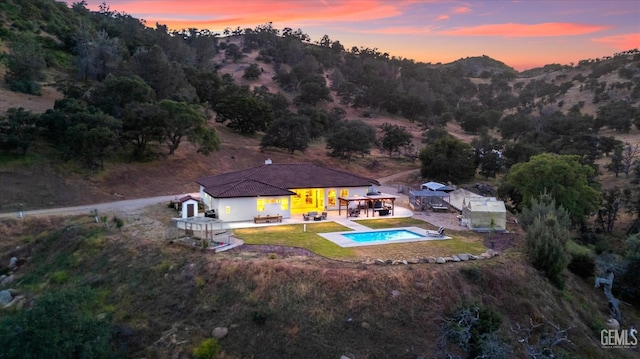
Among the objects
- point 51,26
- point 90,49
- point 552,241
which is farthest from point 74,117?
point 51,26

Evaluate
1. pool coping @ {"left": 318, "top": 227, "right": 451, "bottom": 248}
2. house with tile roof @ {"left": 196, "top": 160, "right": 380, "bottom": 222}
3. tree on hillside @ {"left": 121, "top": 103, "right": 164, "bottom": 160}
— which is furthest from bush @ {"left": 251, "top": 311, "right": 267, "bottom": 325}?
tree on hillside @ {"left": 121, "top": 103, "right": 164, "bottom": 160}

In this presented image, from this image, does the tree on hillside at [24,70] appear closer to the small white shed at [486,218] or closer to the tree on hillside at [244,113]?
the tree on hillside at [244,113]

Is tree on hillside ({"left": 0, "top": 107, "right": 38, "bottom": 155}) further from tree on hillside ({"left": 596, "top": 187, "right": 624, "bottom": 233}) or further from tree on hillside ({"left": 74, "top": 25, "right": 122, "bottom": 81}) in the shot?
tree on hillside ({"left": 596, "top": 187, "right": 624, "bottom": 233})

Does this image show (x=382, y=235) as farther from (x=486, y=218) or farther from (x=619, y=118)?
(x=619, y=118)

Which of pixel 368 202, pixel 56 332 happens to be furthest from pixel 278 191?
pixel 56 332

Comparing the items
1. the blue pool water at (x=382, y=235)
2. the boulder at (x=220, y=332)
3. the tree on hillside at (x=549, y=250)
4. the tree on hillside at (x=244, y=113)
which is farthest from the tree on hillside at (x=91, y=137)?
the tree on hillside at (x=549, y=250)

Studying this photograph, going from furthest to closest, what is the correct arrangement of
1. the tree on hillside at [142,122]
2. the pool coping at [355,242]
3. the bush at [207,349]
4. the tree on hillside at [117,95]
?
1. the tree on hillside at [117,95]
2. the tree on hillside at [142,122]
3. the pool coping at [355,242]
4. the bush at [207,349]
